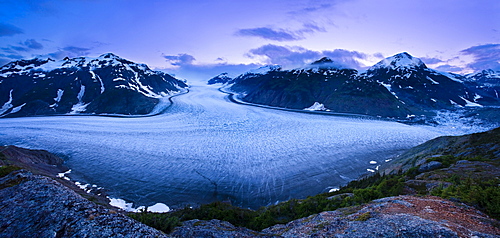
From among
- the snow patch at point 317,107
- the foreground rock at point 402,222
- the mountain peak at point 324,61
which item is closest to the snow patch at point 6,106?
the snow patch at point 317,107

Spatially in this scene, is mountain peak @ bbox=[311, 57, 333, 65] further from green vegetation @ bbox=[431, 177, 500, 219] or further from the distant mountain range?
green vegetation @ bbox=[431, 177, 500, 219]

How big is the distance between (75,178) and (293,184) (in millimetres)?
22618

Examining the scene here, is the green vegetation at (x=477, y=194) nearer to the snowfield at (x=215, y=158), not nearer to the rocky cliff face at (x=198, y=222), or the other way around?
the rocky cliff face at (x=198, y=222)

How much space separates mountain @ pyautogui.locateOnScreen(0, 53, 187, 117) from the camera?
79.8 metres

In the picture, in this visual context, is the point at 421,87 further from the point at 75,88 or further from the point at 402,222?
the point at 75,88

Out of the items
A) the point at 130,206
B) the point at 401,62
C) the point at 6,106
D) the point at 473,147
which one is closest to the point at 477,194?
the point at 473,147

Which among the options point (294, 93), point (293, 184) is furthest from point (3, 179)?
point (294, 93)

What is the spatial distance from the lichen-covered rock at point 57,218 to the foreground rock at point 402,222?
553 cm

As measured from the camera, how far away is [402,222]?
21.5ft

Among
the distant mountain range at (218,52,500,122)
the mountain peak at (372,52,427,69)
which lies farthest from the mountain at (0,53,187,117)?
the mountain peak at (372,52,427,69)

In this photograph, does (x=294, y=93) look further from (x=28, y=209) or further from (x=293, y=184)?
(x=28, y=209)

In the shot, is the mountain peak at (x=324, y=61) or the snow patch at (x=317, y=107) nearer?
the snow patch at (x=317, y=107)

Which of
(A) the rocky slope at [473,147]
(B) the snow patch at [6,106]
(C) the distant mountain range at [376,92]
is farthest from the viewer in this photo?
(B) the snow patch at [6,106]

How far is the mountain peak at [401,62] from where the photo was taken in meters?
150
